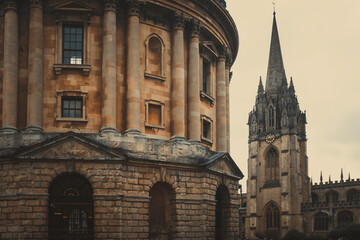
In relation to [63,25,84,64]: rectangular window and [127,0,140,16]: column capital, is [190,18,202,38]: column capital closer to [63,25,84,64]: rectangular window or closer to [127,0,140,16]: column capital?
[127,0,140,16]: column capital

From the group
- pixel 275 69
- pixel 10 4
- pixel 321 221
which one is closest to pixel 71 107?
pixel 10 4

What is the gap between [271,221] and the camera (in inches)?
4855

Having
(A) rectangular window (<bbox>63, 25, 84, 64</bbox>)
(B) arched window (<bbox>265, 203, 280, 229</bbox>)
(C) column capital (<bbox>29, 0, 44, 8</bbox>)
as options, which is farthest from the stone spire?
(C) column capital (<bbox>29, 0, 44, 8</bbox>)

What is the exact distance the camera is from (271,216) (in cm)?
12362

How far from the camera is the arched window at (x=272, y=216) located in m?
122

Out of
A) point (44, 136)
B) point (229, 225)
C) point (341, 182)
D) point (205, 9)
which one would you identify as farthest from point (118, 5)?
point (341, 182)

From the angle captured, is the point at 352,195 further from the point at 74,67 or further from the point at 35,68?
the point at 35,68

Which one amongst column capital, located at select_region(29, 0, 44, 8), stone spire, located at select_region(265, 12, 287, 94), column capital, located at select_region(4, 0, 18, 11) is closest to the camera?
column capital, located at select_region(29, 0, 44, 8)

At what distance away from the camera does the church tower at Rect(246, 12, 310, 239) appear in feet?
393

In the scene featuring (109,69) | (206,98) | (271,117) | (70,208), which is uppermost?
(271,117)

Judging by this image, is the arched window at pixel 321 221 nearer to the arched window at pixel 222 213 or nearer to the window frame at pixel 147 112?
the arched window at pixel 222 213

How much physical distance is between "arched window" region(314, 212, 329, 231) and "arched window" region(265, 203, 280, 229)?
850 centimetres

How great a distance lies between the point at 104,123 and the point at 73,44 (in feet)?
19.4

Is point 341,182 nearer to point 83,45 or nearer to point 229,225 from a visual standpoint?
point 229,225
